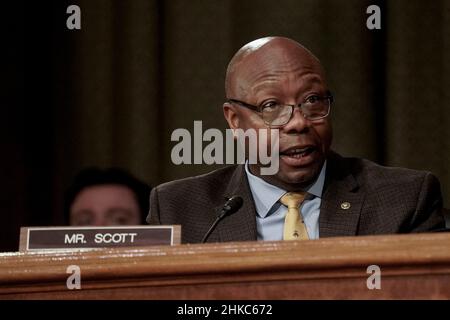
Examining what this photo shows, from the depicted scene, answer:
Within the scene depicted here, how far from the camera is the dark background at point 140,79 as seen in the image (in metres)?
2.50

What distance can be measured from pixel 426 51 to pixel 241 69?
896mm

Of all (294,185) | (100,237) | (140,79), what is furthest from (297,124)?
(140,79)

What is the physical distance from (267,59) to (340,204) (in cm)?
35

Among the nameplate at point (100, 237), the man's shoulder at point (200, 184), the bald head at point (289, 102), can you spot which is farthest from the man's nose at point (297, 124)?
the nameplate at point (100, 237)

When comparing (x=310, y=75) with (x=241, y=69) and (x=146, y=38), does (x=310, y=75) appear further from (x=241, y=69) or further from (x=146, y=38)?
(x=146, y=38)

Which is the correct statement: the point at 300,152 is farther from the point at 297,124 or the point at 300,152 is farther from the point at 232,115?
the point at 232,115

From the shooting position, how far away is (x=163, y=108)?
102 inches

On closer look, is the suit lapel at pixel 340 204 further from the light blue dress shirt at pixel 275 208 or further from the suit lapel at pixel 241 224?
the suit lapel at pixel 241 224

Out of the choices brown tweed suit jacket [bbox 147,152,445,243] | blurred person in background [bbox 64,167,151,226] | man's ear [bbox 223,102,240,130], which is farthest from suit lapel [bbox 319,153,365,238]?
blurred person in background [bbox 64,167,151,226]

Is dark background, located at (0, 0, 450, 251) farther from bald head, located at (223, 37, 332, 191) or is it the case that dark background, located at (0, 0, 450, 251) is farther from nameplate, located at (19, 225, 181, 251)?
nameplate, located at (19, 225, 181, 251)

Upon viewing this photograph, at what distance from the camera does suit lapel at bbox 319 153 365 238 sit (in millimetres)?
1576

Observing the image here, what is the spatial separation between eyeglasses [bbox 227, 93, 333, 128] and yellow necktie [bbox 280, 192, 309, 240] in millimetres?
151

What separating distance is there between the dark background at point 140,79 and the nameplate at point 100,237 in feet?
4.21

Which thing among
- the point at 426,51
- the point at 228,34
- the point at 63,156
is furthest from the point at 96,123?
the point at 426,51
